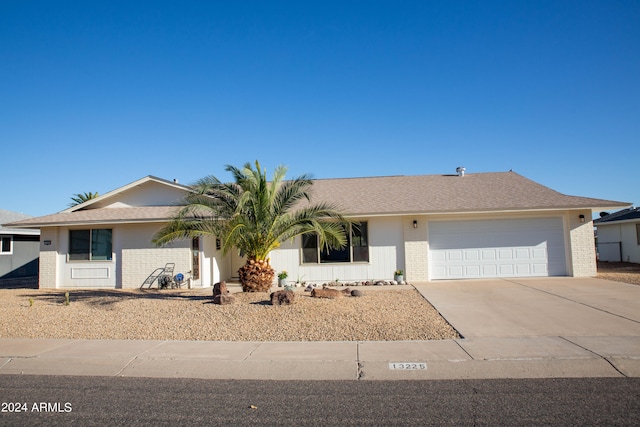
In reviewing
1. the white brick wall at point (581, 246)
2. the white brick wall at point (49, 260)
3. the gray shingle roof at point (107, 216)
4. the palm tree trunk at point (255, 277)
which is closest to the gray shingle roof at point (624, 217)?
the white brick wall at point (581, 246)

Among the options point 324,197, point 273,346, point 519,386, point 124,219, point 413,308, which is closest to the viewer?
point 519,386

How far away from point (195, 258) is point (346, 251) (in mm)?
5895

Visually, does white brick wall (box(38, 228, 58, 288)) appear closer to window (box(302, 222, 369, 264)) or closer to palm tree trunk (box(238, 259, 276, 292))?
palm tree trunk (box(238, 259, 276, 292))

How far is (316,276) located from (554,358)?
35.1ft

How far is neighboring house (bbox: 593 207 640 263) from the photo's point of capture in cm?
2294

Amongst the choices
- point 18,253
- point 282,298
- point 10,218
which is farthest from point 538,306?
point 10,218

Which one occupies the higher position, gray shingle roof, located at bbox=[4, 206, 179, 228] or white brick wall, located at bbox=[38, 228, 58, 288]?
gray shingle roof, located at bbox=[4, 206, 179, 228]

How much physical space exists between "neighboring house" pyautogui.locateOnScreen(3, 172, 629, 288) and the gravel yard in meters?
3.50

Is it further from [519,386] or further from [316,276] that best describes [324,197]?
[519,386]

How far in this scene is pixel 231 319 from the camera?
10.1m

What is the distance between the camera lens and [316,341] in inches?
325

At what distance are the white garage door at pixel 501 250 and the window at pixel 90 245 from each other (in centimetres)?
1282

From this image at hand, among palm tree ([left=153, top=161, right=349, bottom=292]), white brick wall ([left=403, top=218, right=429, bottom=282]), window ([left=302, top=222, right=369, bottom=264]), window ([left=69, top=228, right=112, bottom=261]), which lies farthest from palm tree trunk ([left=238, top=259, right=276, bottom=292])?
window ([left=69, top=228, right=112, bottom=261])

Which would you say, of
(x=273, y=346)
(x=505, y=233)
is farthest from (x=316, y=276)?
(x=273, y=346)
